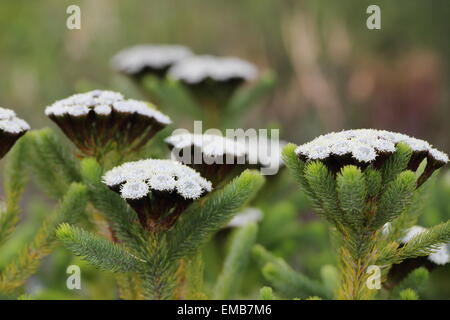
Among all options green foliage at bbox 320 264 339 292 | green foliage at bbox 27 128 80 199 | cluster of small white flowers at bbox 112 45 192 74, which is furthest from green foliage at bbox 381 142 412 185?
cluster of small white flowers at bbox 112 45 192 74

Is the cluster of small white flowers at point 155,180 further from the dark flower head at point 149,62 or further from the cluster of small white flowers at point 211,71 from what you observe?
the dark flower head at point 149,62

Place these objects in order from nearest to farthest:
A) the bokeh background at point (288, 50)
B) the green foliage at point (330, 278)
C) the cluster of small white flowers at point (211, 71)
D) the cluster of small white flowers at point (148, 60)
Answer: the green foliage at point (330, 278) < the cluster of small white flowers at point (211, 71) < the cluster of small white flowers at point (148, 60) < the bokeh background at point (288, 50)

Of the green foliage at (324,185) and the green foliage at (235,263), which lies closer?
the green foliage at (324,185)

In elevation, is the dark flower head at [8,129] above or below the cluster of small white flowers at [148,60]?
below

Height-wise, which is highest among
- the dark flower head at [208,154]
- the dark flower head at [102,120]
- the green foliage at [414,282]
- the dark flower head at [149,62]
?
the dark flower head at [149,62]

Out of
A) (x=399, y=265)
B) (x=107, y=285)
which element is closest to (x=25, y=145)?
(x=107, y=285)

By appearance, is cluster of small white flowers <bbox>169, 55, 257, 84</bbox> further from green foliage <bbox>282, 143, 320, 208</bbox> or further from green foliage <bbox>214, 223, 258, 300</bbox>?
green foliage <bbox>282, 143, 320, 208</bbox>

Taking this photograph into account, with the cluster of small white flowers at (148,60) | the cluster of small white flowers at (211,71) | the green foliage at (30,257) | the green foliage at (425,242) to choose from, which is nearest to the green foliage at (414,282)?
the green foliage at (425,242)
